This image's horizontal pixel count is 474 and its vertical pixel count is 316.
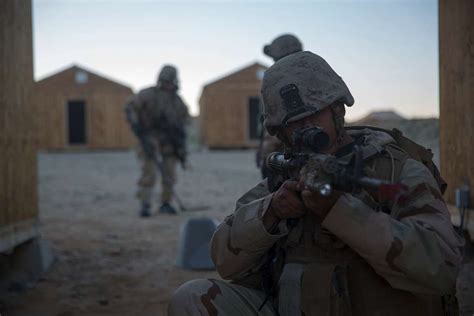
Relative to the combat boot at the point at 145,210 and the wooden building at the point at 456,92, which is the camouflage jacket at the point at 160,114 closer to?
the combat boot at the point at 145,210

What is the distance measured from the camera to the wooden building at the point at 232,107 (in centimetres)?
2145

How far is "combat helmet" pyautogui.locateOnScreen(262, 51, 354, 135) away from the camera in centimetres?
196

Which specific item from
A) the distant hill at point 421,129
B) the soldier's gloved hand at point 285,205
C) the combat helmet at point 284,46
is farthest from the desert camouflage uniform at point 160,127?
the soldier's gloved hand at point 285,205

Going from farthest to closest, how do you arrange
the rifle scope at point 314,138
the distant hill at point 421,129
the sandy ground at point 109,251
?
the distant hill at point 421,129, the sandy ground at point 109,251, the rifle scope at point 314,138

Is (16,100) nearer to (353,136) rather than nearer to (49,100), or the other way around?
(353,136)

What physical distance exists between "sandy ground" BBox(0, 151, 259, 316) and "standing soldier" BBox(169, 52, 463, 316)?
149 cm

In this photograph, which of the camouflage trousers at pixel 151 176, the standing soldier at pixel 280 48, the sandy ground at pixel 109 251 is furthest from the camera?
the camouflage trousers at pixel 151 176

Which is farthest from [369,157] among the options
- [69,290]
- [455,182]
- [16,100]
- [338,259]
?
[16,100]

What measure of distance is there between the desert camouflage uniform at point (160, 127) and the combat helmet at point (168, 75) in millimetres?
229

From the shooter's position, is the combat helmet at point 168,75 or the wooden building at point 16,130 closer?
the wooden building at point 16,130

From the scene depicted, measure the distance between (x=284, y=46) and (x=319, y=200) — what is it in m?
3.11

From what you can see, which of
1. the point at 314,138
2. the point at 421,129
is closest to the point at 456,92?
the point at 314,138

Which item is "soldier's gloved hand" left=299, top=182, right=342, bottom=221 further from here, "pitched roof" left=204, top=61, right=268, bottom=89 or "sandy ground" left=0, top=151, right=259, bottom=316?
"pitched roof" left=204, top=61, right=268, bottom=89

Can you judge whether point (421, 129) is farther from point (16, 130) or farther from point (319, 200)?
point (319, 200)
